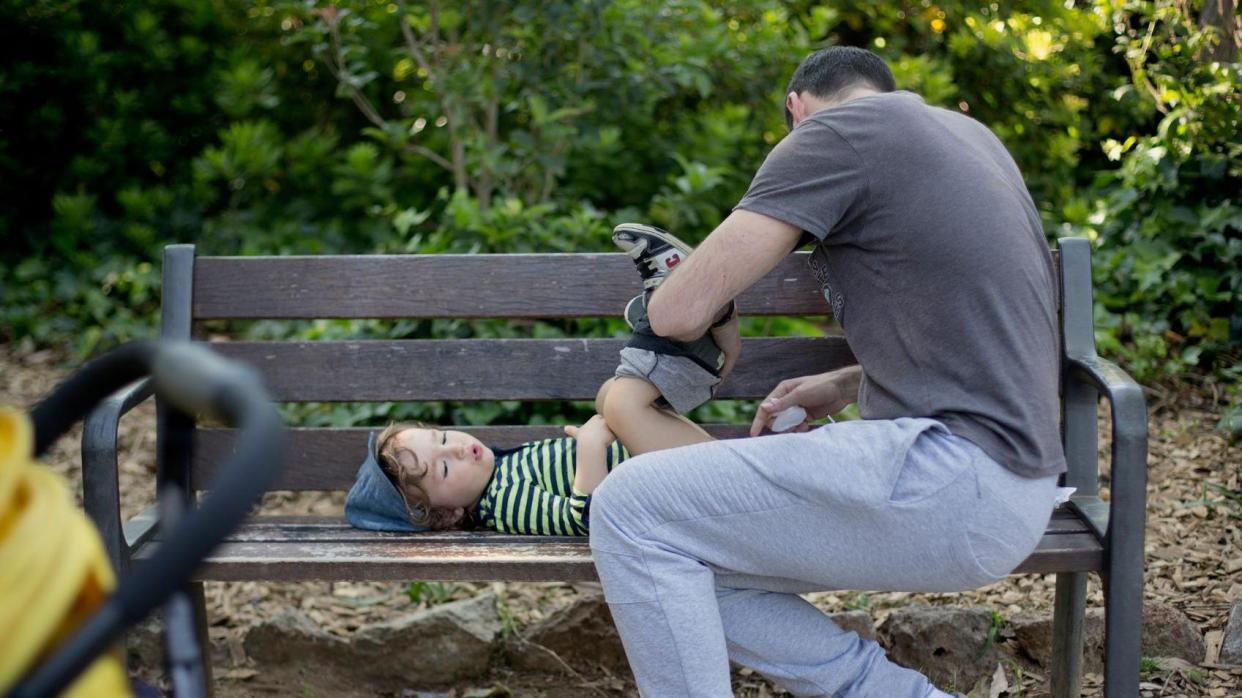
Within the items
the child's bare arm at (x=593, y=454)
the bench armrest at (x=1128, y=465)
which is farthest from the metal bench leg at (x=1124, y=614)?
the child's bare arm at (x=593, y=454)

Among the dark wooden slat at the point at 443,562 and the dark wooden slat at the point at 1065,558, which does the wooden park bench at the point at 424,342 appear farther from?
the dark wooden slat at the point at 1065,558

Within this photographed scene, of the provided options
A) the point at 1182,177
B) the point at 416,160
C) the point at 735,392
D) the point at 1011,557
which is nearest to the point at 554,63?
the point at 416,160

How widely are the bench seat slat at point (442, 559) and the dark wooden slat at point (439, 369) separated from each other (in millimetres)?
542

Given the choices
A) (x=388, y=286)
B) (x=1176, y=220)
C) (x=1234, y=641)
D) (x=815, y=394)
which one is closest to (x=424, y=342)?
(x=388, y=286)

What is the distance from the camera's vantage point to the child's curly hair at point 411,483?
298cm

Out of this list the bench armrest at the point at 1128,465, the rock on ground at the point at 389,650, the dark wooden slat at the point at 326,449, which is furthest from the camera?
the rock on ground at the point at 389,650

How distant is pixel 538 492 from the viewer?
2975 mm

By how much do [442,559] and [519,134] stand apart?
7.99ft

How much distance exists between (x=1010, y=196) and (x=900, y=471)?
1.89 ft

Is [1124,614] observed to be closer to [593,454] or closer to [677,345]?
[677,345]

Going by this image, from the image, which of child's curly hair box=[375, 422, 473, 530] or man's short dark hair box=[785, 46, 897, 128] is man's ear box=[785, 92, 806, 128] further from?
child's curly hair box=[375, 422, 473, 530]

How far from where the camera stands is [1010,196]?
241 cm

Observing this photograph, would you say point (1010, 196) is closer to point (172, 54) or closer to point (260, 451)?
point (260, 451)

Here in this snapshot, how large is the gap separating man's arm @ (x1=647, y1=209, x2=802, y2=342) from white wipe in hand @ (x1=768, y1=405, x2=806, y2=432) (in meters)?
0.47
